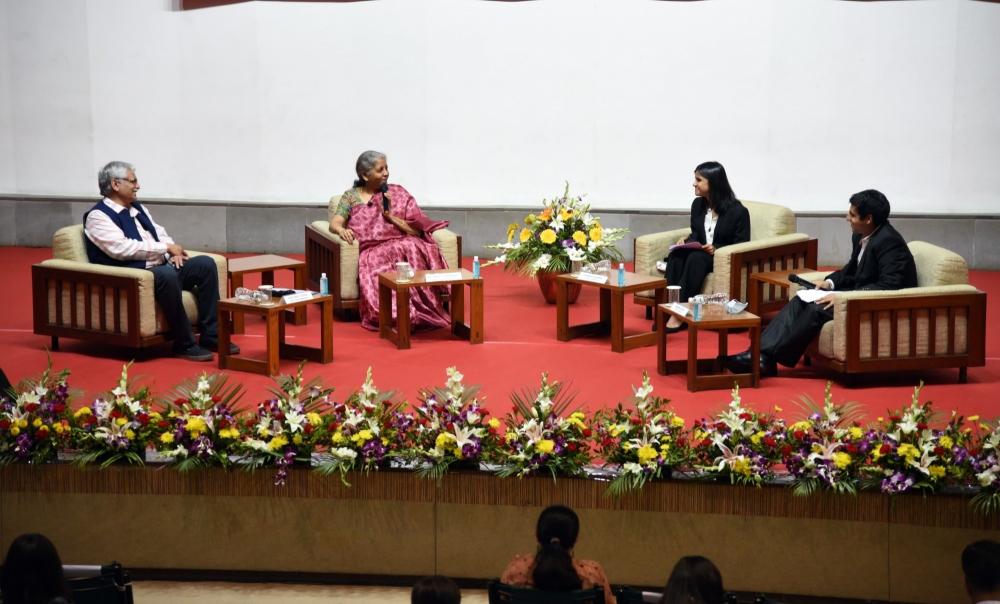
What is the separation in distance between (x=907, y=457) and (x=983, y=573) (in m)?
1.16

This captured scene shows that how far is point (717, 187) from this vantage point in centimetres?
830

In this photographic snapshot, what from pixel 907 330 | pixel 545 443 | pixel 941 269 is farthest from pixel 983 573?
pixel 941 269

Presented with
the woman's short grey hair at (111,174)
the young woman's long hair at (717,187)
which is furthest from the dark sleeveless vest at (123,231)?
the young woman's long hair at (717,187)

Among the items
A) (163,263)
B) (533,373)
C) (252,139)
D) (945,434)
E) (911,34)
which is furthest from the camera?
(252,139)

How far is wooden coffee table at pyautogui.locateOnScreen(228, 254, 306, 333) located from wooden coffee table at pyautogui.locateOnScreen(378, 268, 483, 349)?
2.16 ft

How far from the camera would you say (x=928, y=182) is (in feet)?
34.2

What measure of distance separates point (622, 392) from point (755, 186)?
4.50 metres

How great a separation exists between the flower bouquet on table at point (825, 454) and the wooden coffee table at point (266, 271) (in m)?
4.21

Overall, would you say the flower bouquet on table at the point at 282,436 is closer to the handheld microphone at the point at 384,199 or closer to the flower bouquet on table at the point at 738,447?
the flower bouquet on table at the point at 738,447

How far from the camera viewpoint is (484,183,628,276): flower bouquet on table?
8742mm

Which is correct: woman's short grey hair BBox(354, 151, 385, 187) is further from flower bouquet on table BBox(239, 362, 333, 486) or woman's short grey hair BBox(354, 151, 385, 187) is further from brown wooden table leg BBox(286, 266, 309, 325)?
flower bouquet on table BBox(239, 362, 333, 486)

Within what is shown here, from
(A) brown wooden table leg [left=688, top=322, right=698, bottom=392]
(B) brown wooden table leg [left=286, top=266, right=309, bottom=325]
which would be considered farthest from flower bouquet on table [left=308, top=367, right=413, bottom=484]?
(B) brown wooden table leg [left=286, top=266, right=309, bottom=325]

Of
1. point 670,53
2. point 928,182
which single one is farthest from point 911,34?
point 670,53

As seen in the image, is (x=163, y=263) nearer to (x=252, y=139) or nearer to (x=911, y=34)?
(x=252, y=139)
